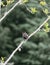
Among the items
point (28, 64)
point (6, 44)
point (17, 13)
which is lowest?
point (28, 64)

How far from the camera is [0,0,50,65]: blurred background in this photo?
325 centimetres

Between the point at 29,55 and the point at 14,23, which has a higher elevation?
the point at 14,23

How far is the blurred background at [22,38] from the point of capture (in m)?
3.25

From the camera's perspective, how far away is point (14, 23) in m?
3.62

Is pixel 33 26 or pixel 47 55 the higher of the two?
pixel 33 26

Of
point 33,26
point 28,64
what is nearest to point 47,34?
point 33,26

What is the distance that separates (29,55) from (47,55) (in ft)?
0.76

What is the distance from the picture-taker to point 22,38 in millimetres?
3354

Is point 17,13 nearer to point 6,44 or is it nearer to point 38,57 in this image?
point 6,44

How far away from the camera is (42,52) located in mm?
3252

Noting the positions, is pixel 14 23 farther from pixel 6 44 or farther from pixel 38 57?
pixel 38 57

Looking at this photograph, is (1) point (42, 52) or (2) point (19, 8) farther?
(2) point (19, 8)

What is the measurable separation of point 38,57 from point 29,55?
14cm

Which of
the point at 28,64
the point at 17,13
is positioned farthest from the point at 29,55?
the point at 17,13
